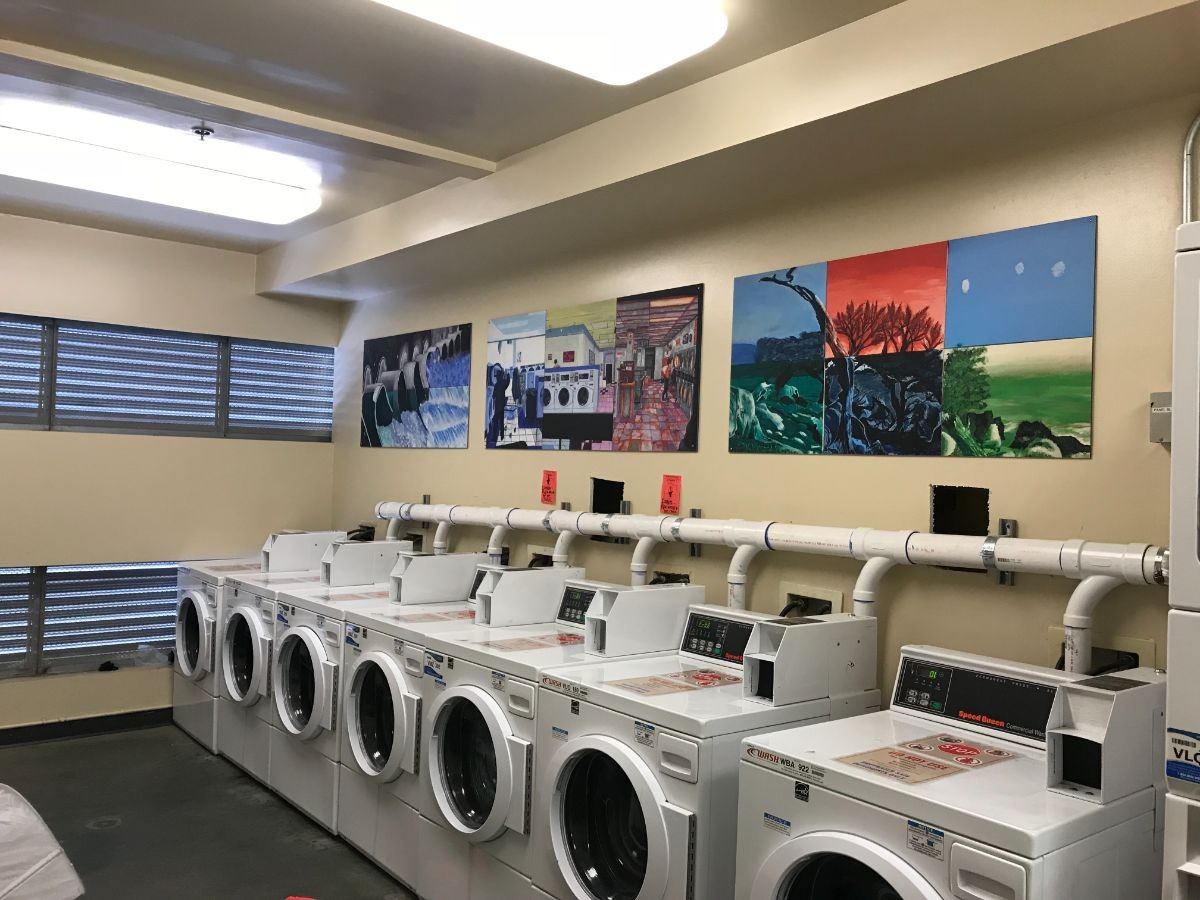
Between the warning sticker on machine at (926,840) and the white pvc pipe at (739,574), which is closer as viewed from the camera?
the warning sticker on machine at (926,840)

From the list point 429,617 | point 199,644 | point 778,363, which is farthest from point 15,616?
point 778,363

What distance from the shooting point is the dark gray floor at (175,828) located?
3.43m

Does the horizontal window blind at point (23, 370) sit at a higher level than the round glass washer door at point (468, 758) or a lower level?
higher

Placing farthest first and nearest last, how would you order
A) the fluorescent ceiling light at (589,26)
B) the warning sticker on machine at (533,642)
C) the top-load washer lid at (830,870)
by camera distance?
1. the warning sticker on machine at (533,642)
2. the fluorescent ceiling light at (589,26)
3. the top-load washer lid at (830,870)

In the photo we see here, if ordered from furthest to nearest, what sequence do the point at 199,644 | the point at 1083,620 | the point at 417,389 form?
the point at 417,389, the point at 199,644, the point at 1083,620

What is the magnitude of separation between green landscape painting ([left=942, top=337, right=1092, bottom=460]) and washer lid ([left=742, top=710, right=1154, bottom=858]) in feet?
2.78

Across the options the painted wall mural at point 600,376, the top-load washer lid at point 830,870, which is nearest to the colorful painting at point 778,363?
the painted wall mural at point 600,376

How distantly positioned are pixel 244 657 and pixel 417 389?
1704 mm

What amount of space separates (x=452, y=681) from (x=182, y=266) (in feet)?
11.9

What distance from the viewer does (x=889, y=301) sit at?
9.68ft

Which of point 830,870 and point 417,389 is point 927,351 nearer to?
point 830,870

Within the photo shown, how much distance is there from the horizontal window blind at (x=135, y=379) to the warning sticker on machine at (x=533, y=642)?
333 cm

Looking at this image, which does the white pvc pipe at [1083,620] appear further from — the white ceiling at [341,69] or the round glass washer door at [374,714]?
the round glass washer door at [374,714]

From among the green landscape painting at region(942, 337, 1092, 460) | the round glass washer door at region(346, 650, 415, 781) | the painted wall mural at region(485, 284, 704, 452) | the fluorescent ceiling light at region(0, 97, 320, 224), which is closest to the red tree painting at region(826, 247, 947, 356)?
the green landscape painting at region(942, 337, 1092, 460)
